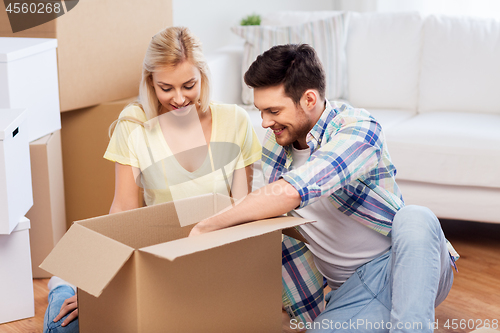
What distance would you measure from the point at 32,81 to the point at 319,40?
1219 millimetres

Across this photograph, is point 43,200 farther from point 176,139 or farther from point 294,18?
point 294,18

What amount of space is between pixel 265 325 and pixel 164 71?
69 centimetres

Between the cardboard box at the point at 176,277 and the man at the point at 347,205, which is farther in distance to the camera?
the man at the point at 347,205

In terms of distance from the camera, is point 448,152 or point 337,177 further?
point 448,152

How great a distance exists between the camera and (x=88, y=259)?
0.85 m

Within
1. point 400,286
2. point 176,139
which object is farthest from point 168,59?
point 400,286

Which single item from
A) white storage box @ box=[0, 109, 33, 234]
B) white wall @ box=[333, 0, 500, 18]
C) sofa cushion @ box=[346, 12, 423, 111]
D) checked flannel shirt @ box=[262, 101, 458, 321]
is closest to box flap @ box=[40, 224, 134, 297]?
checked flannel shirt @ box=[262, 101, 458, 321]

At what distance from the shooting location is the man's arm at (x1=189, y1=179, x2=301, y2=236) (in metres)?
0.97

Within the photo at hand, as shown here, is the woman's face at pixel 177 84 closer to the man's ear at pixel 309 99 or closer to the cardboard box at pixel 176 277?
the man's ear at pixel 309 99

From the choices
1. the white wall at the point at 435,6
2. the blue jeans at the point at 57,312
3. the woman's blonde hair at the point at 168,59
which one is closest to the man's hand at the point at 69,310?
the blue jeans at the point at 57,312

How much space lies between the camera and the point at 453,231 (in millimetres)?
2133

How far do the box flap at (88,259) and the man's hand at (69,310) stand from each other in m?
0.36

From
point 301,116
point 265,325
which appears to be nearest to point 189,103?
point 301,116

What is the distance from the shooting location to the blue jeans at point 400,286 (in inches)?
41.5
